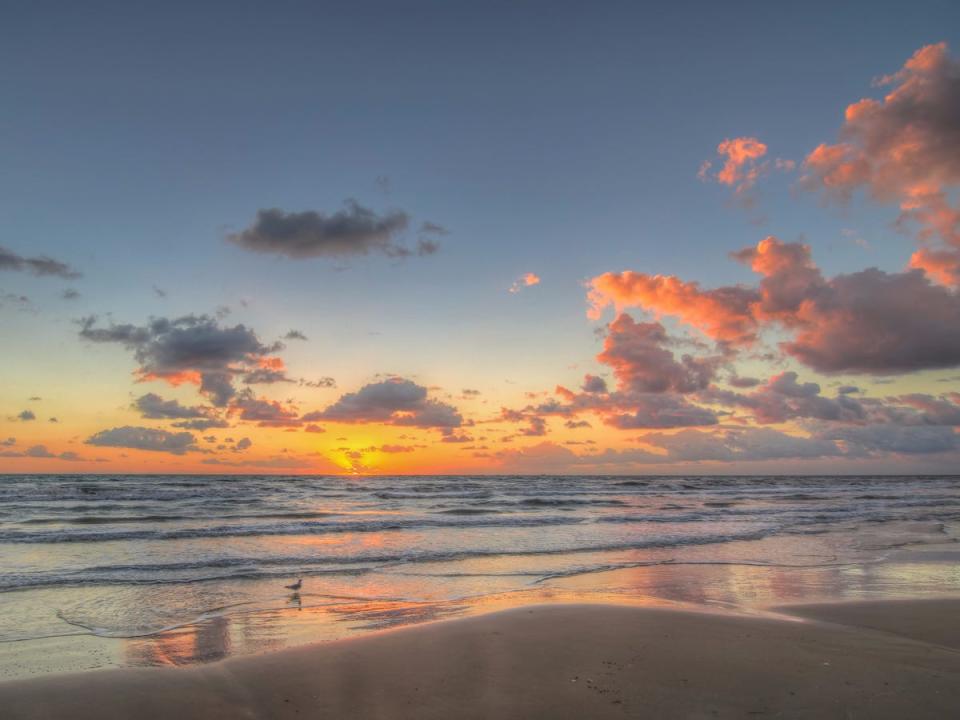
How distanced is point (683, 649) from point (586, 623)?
1.78 metres

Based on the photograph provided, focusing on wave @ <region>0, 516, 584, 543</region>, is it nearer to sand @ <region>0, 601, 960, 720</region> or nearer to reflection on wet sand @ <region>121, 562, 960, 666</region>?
reflection on wet sand @ <region>121, 562, 960, 666</region>

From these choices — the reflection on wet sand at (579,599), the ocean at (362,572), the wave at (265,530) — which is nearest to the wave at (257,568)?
the ocean at (362,572)

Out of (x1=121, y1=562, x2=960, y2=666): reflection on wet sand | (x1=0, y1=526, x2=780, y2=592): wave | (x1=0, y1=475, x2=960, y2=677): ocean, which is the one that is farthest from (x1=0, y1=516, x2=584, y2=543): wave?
(x1=121, y1=562, x2=960, y2=666): reflection on wet sand

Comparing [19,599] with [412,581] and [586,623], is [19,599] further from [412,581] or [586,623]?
[586,623]

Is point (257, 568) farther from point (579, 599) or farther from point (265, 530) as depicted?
point (265, 530)

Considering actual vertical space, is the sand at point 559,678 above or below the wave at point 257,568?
above

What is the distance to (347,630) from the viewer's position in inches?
366

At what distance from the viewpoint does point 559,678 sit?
22.5 feet

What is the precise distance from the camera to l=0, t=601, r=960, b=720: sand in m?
6.00

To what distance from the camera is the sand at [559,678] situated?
19.7 ft

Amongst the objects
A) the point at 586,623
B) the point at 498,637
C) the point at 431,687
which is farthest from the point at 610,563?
the point at 431,687

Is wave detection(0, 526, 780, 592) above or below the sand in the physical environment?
below

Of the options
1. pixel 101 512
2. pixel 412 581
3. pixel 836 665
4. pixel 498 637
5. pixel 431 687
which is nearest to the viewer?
pixel 431 687

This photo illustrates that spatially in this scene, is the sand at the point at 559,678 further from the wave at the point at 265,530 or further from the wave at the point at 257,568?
the wave at the point at 265,530
